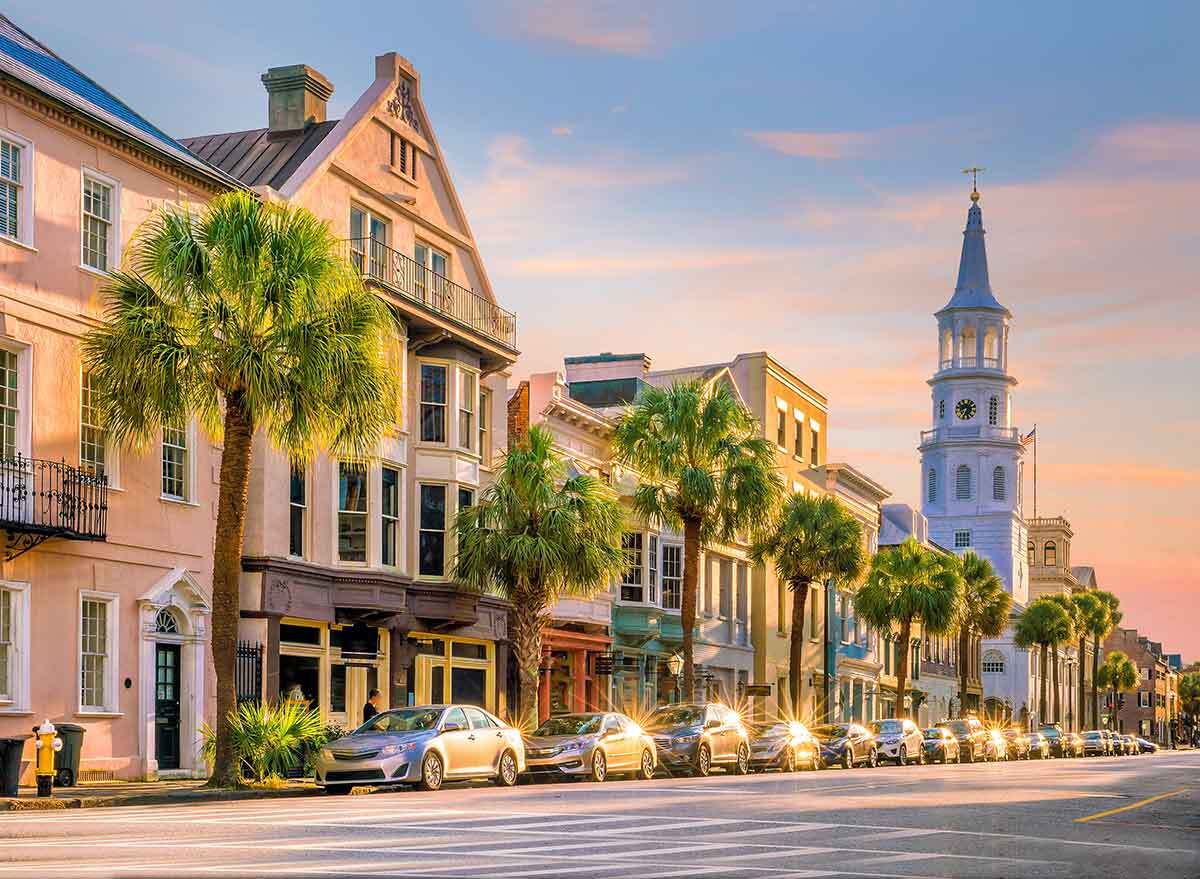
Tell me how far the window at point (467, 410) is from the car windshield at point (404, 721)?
13795mm

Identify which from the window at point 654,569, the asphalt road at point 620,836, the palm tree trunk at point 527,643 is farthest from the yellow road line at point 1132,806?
the window at point 654,569

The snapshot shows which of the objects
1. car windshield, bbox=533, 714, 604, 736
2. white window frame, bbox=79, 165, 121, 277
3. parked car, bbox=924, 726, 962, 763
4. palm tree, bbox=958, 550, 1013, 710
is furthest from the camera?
palm tree, bbox=958, 550, 1013, 710

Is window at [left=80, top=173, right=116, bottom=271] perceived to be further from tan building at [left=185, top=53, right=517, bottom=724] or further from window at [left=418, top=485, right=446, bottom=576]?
window at [left=418, top=485, right=446, bottom=576]

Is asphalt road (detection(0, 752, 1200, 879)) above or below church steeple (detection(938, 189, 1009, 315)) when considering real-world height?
below

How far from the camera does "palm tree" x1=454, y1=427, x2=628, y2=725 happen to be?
38.2 meters

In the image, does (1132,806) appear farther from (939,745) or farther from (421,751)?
(939,745)

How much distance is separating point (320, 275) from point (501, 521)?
12.6 meters

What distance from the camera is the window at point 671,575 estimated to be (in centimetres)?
5553

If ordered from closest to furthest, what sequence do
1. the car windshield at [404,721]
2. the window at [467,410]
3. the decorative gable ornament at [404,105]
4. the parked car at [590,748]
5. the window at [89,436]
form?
1. the car windshield at [404,721]
2. the window at [89,436]
3. the parked car at [590,748]
4. the decorative gable ornament at [404,105]
5. the window at [467,410]

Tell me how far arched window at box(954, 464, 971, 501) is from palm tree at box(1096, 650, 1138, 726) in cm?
3076

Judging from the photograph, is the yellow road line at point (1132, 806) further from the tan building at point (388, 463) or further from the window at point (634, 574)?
the window at point (634, 574)

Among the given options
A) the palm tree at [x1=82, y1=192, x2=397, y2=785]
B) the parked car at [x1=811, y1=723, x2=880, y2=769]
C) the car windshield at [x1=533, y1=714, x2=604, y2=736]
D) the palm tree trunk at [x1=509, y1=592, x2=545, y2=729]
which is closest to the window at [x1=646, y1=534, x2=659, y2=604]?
the parked car at [x1=811, y1=723, x2=880, y2=769]

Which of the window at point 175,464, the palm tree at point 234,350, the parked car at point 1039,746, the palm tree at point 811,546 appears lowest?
the parked car at point 1039,746

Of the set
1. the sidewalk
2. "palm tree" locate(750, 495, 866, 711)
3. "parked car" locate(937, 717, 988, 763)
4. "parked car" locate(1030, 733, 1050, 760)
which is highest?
"palm tree" locate(750, 495, 866, 711)
